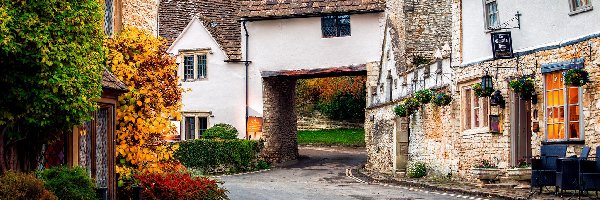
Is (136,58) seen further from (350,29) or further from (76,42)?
(350,29)

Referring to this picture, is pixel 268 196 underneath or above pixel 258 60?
underneath

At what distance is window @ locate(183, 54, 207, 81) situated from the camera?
43125mm

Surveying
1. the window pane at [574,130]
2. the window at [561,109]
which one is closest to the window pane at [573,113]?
the window at [561,109]

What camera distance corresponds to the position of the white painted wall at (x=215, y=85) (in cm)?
4228

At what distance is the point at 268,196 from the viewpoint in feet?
72.1

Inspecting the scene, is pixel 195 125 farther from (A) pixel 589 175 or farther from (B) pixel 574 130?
(A) pixel 589 175

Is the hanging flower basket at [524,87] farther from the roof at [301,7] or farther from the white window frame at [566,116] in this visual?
the roof at [301,7]

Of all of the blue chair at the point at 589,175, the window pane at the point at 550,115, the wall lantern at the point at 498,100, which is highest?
the wall lantern at the point at 498,100

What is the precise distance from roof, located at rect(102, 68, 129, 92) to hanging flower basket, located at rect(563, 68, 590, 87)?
899 centimetres

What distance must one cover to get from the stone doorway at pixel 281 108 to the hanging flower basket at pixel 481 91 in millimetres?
15371

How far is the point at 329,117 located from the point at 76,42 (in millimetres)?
47637

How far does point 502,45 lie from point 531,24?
3.35 feet

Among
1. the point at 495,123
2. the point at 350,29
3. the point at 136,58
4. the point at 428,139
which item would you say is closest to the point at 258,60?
the point at 350,29

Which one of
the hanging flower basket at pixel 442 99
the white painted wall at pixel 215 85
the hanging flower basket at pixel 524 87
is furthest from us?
the white painted wall at pixel 215 85
